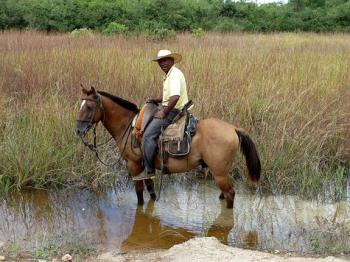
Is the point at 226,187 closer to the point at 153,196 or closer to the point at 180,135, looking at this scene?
the point at 180,135

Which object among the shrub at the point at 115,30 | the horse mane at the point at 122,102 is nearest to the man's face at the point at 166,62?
the horse mane at the point at 122,102

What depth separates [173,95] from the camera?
227 inches

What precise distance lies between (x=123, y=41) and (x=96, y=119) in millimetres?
9461

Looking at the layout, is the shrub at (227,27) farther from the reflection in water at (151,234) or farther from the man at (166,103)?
the reflection in water at (151,234)

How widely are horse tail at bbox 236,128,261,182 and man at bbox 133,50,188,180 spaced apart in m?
0.87

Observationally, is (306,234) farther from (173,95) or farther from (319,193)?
(173,95)

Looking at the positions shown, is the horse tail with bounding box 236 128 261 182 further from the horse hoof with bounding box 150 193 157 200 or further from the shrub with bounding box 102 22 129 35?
the shrub with bounding box 102 22 129 35

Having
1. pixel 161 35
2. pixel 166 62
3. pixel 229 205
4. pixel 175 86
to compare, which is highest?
pixel 161 35

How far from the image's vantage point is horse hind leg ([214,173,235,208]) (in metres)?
5.90

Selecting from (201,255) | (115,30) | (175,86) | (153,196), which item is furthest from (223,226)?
(115,30)

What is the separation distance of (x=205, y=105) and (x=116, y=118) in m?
2.07

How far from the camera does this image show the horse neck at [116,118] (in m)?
6.23

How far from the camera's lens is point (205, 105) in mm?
7867

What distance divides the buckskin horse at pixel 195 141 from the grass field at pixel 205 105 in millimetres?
842
